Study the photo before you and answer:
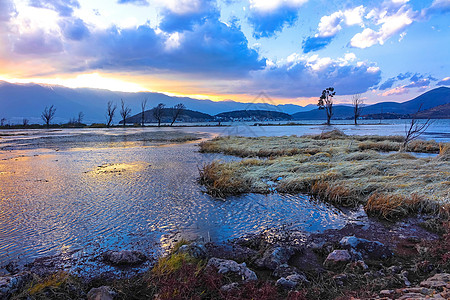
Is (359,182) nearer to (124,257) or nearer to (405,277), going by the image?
(405,277)

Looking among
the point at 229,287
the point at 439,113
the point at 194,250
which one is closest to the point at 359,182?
the point at 194,250

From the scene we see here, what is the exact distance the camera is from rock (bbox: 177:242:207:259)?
5.28 metres

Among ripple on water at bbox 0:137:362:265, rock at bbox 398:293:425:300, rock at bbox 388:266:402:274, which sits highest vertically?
rock at bbox 398:293:425:300

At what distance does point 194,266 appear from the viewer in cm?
→ 465

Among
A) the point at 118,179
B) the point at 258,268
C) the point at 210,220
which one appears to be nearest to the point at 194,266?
the point at 258,268

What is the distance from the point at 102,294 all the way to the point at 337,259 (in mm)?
4079

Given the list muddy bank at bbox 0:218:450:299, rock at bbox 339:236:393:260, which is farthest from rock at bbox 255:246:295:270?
rock at bbox 339:236:393:260

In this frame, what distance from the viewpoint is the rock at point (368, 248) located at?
520 centimetres

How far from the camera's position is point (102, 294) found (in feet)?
12.7

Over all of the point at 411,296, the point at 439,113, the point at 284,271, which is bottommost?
the point at 284,271

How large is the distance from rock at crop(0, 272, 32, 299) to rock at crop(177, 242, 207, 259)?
2540 millimetres

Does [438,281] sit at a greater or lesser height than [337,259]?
greater

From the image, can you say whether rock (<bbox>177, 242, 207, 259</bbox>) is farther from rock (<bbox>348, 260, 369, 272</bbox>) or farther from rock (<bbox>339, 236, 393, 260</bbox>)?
rock (<bbox>339, 236, 393, 260</bbox>)

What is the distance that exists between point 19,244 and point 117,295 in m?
3.82
